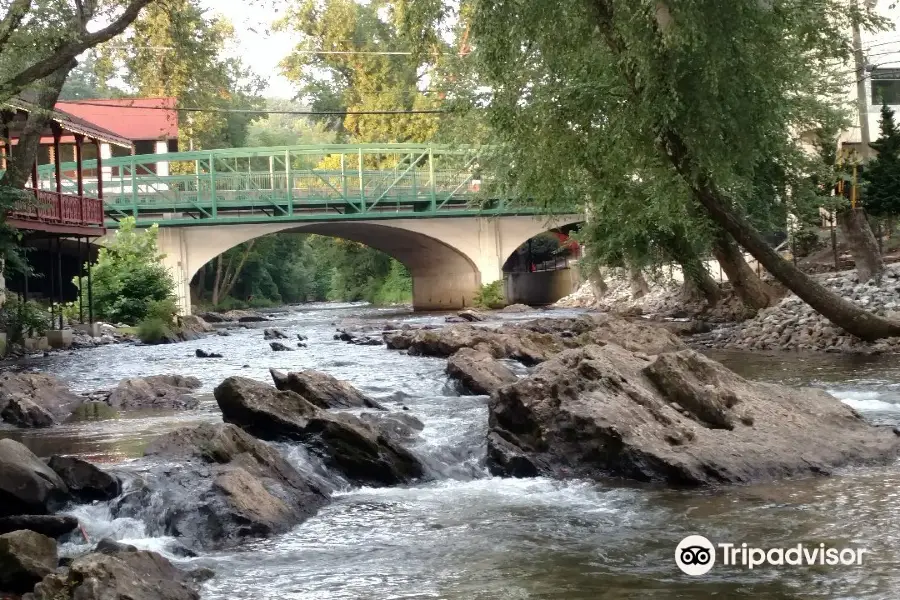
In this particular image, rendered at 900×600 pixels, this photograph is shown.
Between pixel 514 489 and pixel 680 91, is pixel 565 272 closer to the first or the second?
pixel 680 91

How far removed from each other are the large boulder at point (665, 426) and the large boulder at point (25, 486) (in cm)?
355

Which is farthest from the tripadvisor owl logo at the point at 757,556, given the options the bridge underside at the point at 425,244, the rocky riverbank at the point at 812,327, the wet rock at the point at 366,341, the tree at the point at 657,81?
the bridge underside at the point at 425,244

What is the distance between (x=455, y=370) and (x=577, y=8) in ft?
16.1

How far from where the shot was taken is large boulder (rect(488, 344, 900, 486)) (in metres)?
8.55

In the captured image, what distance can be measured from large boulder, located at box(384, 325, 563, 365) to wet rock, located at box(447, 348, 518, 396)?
2.52 meters

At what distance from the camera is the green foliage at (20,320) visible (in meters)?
22.0

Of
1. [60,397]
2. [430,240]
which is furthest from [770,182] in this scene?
[430,240]

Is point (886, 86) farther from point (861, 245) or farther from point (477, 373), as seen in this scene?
point (477, 373)

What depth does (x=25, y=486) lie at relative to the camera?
7.21m

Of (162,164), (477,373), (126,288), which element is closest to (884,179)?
(477,373)

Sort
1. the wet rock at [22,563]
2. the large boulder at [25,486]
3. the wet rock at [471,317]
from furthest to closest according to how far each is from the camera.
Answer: the wet rock at [471,317] → the large boulder at [25,486] → the wet rock at [22,563]

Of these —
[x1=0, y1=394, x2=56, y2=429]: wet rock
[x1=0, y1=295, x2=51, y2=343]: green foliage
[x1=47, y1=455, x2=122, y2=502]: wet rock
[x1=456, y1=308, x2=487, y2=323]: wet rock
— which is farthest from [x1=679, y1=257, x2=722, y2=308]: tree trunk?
[x1=47, y1=455, x2=122, y2=502]: wet rock

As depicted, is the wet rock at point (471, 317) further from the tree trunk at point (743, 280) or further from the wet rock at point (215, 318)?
the wet rock at point (215, 318)

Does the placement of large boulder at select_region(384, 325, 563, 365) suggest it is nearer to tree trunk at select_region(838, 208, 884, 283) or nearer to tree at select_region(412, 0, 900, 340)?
tree at select_region(412, 0, 900, 340)
